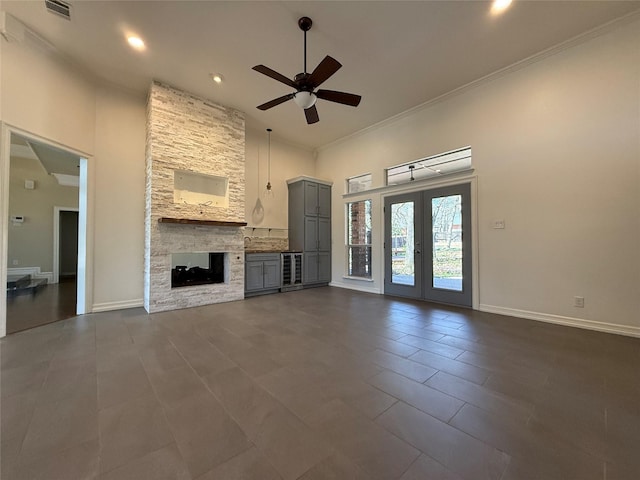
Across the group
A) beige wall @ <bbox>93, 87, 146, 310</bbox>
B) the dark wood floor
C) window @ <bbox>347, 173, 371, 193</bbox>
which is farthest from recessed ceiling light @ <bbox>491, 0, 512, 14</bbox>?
the dark wood floor

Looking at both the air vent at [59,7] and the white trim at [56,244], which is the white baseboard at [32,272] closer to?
the white trim at [56,244]

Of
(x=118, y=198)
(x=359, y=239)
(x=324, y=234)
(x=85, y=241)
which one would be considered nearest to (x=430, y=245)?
(x=359, y=239)

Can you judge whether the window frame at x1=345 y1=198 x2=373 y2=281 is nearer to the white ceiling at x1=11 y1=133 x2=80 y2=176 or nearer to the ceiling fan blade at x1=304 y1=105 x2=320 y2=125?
the ceiling fan blade at x1=304 y1=105 x2=320 y2=125

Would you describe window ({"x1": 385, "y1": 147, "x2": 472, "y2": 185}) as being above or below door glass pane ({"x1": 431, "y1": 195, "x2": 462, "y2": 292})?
above

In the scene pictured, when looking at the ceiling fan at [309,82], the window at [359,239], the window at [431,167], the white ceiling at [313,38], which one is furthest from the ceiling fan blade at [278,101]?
the window at [359,239]

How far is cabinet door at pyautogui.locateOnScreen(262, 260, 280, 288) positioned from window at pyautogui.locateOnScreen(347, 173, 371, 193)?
2716 mm

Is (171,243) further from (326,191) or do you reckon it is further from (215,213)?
(326,191)

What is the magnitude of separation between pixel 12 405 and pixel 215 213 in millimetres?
3543

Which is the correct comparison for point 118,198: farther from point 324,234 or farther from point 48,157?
point 324,234

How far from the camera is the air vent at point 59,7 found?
282cm

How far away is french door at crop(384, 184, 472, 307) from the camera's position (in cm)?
438

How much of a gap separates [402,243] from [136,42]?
5470mm

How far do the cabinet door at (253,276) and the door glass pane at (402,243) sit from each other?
9.63 feet

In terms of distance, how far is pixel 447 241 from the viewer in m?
4.58
